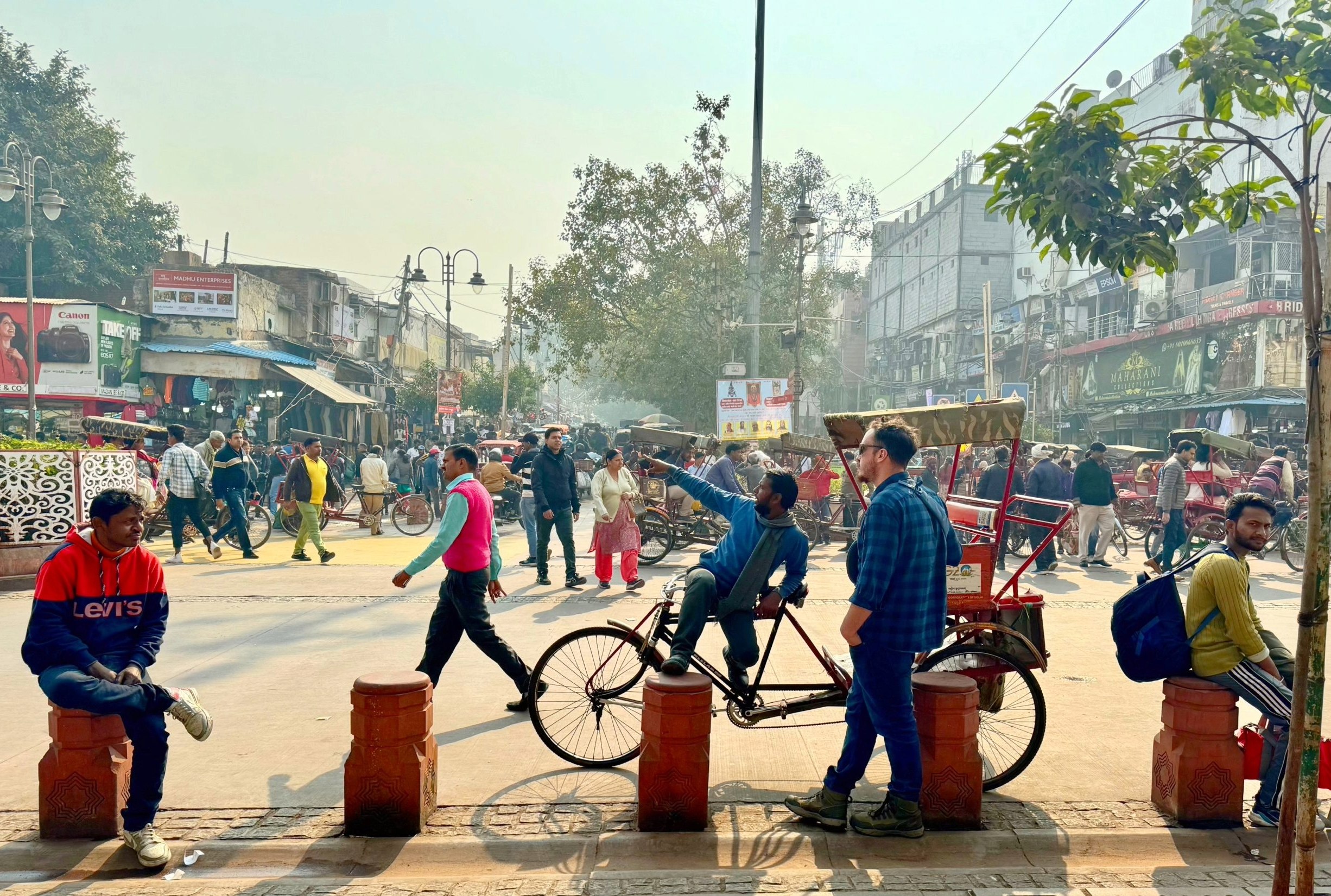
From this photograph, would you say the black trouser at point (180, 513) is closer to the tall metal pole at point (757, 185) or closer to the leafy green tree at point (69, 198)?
the tall metal pole at point (757, 185)

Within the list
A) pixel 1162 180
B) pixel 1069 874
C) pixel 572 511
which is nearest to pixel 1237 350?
pixel 572 511

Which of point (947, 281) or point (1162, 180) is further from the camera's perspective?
point (947, 281)

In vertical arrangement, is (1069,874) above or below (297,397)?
below

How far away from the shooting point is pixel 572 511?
1114 centimetres

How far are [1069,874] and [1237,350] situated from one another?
29256 millimetres

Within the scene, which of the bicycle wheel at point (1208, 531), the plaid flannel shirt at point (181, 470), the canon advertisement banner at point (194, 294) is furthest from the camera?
the canon advertisement banner at point (194, 294)

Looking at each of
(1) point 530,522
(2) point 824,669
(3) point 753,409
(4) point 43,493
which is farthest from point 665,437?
(2) point 824,669

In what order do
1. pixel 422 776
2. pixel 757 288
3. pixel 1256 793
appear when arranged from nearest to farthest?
pixel 422 776 → pixel 1256 793 → pixel 757 288

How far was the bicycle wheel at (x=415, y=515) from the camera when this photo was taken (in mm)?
16781

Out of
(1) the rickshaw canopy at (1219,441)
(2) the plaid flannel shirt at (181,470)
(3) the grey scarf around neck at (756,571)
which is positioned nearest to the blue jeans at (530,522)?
(2) the plaid flannel shirt at (181,470)

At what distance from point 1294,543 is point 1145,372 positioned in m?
23.3

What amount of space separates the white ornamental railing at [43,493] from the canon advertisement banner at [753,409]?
12217 mm

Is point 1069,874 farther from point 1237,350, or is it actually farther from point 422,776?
→ point 1237,350

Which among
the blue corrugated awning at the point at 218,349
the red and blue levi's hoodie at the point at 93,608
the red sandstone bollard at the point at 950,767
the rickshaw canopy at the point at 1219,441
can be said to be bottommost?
the red sandstone bollard at the point at 950,767
